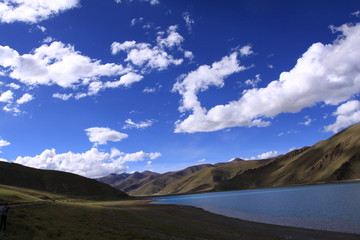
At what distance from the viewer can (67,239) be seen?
869 inches

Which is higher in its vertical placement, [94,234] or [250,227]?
[94,234]

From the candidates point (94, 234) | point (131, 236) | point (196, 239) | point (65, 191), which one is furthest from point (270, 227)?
point (65, 191)

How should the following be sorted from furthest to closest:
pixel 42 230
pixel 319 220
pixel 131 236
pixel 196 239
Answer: pixel 319 220
pixel 196 239
pixel 131 236
pixel 42 230

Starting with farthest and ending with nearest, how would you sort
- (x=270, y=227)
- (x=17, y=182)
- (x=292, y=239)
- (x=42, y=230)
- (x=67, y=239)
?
(x=17, y=182) → (x=270, y=227) → (x=292, y=239) → (x=42, y=230) → (x=67, y=239)

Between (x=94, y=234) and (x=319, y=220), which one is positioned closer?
(x=94, y=234)

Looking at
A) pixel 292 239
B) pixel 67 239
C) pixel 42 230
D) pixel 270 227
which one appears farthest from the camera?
pixel 270 227

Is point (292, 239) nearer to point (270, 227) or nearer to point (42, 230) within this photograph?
point (270, 227)

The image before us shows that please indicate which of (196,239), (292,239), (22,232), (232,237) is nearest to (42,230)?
(22,232)

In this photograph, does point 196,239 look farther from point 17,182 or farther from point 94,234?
point 17,182

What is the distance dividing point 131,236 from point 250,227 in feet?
72.2

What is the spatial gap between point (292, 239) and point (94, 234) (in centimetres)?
2165

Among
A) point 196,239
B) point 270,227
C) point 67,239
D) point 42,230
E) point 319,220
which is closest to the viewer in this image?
point 67,239

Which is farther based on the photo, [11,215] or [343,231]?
[343,231]

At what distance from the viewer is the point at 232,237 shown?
31812mm
